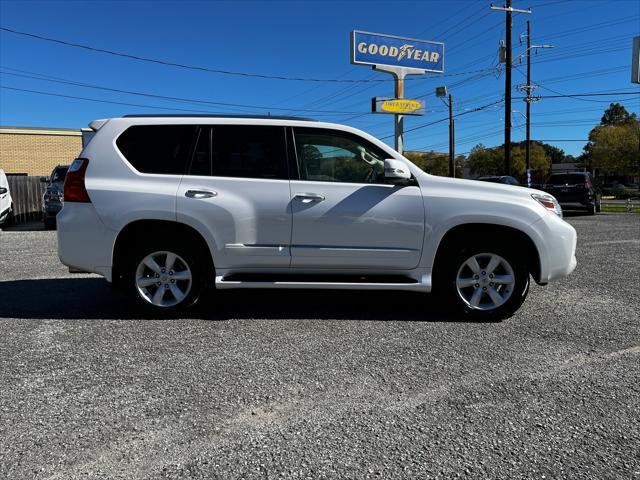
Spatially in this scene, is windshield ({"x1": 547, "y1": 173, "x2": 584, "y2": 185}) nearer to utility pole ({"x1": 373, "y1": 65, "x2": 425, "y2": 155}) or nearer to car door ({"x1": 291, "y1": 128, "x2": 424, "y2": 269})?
utility pole ({"x1": 373, "y1": 65, "x2": 425, "y2": 155})

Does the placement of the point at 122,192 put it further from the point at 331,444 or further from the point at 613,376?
the point at 613,376

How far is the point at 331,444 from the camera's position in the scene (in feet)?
8.59

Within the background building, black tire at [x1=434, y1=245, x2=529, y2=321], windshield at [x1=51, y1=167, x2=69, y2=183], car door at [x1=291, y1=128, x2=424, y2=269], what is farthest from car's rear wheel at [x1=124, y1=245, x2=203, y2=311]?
the background building

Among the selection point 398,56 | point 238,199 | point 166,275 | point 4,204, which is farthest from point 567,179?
point 4,204

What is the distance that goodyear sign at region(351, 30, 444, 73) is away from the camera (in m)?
21.4

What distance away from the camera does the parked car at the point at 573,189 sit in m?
19.4

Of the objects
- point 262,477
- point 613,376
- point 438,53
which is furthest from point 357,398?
point 438,53

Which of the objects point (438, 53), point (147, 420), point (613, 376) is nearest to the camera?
point (147, 420)

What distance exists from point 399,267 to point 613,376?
6.45 feet

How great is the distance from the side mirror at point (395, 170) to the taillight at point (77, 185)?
2820 mm

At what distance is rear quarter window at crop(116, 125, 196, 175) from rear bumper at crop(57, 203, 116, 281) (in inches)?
25.5

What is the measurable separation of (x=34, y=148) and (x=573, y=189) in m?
30.1

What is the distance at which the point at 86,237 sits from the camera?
4.74m

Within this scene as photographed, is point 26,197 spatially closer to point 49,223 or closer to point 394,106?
point 49,223
